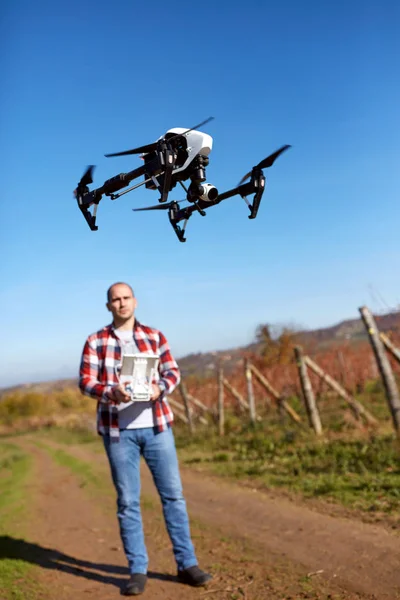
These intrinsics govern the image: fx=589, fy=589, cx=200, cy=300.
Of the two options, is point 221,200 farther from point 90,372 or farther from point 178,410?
point 178,410

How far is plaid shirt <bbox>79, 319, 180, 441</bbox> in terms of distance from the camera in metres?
4.43

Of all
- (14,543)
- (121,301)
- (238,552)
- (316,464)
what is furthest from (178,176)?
(316,464)

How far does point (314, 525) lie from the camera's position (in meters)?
5.81

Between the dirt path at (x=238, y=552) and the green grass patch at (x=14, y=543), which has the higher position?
the green grass patch at (x=14, y=543)

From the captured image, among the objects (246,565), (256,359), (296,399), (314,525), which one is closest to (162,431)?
(246,565)

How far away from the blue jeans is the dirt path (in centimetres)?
26

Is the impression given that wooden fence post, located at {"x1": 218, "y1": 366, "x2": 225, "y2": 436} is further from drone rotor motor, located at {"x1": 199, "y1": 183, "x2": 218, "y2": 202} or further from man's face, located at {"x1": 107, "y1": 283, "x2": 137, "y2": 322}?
drone rotor motor, located at {"x1": 199, "y1": 183, "x2": 218, "y2": 202}

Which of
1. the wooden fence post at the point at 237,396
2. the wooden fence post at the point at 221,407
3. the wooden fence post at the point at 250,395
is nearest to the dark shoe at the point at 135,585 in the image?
the wooden fence post at the point at 250,395

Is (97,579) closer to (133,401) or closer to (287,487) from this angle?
(133,401)

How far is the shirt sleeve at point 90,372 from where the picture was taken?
442cm

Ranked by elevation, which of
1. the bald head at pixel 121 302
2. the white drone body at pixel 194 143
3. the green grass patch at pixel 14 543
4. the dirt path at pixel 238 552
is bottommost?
the dirt path at pixel 238 552

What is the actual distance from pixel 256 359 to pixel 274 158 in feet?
48.7

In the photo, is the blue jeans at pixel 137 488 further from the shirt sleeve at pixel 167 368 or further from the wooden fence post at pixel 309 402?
the wooden fence post at pixel 309 402

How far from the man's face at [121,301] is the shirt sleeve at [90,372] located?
0.98 feet
